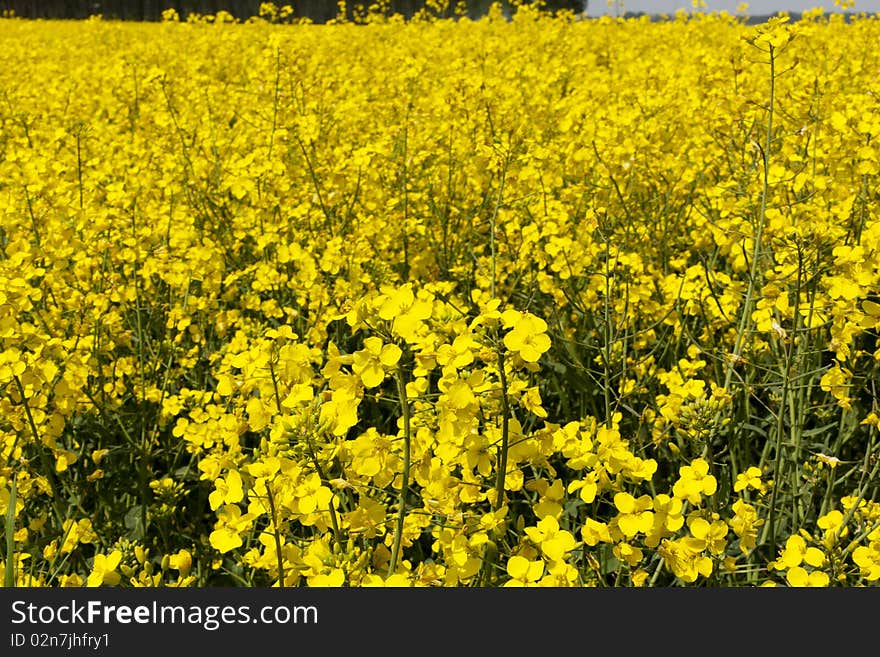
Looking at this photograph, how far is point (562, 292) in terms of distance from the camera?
2.79m

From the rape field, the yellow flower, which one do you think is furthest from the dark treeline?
the yellow flower

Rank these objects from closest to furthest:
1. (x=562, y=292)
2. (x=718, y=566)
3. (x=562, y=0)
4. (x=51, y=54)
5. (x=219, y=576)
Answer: (x=718, y=566) → (x=219, y=576) → (x=562, y=292) → (x=51, y=54) → (x=562, y=0)

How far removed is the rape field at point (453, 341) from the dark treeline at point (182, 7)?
73.6 feet

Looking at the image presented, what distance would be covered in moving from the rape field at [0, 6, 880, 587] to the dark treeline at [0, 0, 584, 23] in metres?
22.4

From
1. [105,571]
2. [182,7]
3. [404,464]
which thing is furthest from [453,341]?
[182,7]

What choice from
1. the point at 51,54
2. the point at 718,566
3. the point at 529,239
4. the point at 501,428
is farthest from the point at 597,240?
the point at 51,54

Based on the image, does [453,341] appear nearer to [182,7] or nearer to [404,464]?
[404,464]

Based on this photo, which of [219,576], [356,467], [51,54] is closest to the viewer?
[356,467]

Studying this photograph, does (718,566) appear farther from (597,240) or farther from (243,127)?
(243,127)

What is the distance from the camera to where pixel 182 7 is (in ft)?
92.8

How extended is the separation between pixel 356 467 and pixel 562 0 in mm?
29437

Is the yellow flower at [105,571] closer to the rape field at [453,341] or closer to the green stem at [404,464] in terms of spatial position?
the rape field at [453,341]

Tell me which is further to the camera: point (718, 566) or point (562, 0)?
point (562, 0)

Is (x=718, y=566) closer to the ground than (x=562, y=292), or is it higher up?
closer to the ground
